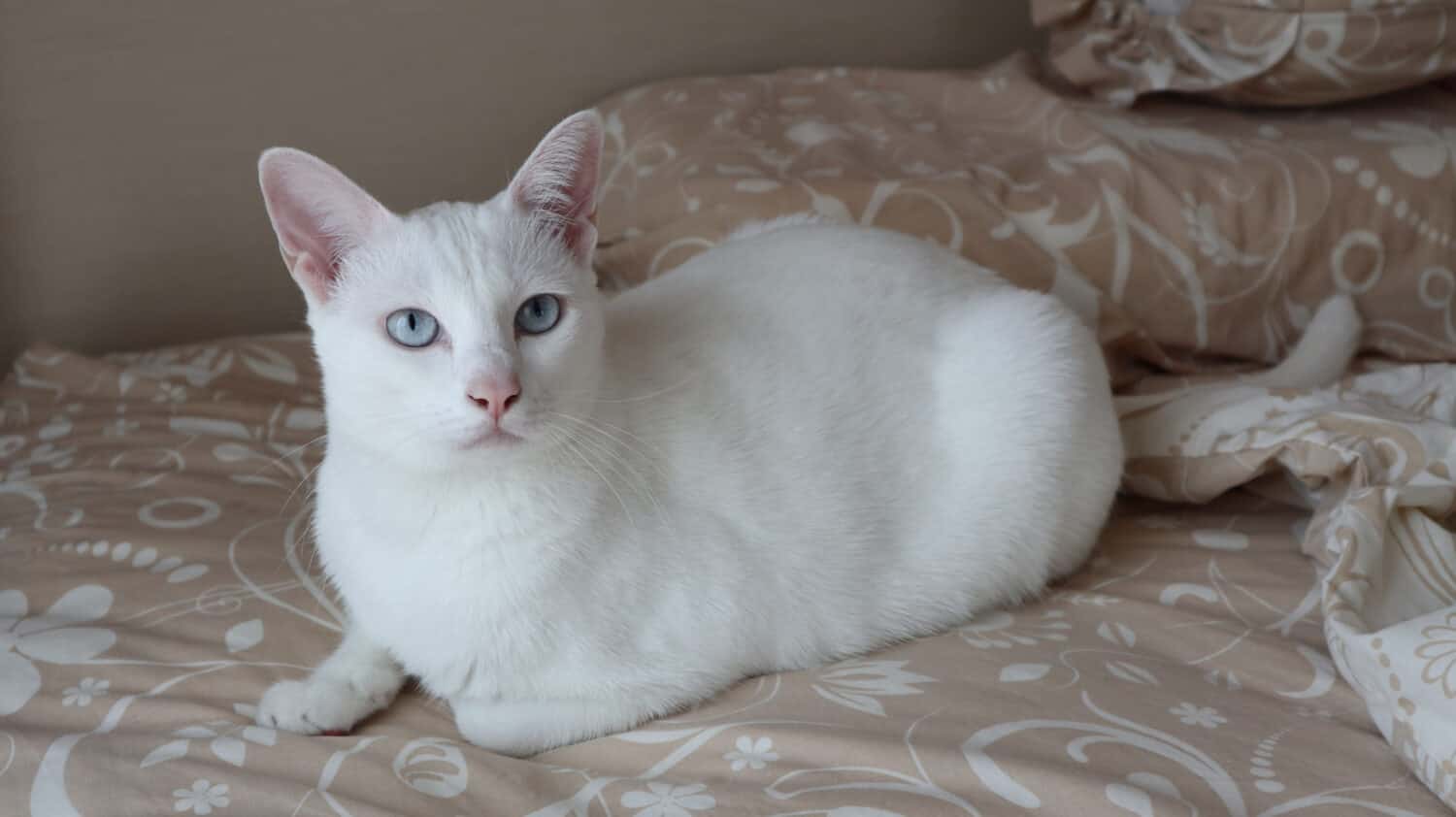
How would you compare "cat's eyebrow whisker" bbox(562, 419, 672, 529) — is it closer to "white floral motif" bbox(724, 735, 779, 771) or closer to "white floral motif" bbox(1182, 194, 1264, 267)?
"white floral motif" bbox(724, 735, 779, 771)

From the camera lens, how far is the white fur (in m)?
1.08

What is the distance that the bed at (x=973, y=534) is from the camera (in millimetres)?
1038

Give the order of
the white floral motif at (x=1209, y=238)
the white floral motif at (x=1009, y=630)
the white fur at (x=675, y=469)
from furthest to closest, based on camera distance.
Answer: the white floral motif at (x=1209, y=238), the white floral motif at (x=1009, y=630), the white fur at (x=675, y=469)

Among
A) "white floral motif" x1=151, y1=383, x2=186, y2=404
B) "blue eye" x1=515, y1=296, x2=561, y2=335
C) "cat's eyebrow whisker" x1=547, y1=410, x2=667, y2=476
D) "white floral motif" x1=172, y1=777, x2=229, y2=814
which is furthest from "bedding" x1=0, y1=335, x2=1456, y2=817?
"blue eye" x1=515, y1=296, x2=561, y2=335

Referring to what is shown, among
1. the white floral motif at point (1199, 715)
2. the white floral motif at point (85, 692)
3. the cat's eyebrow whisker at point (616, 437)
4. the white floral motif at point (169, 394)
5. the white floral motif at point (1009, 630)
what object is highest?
the cat's eyebrow whisker at point (616, 437)

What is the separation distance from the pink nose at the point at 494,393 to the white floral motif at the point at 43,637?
57 centimetres

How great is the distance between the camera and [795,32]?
8.15ft

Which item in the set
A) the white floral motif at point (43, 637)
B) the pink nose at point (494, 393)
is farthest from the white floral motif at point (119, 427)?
the pink nose at point (494, 393)

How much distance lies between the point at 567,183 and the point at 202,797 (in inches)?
25.8

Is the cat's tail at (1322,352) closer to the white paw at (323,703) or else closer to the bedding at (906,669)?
the bedding at (906,669)

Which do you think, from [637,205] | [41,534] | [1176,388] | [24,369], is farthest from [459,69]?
[1176,388]

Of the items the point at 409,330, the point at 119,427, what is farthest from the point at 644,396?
the point at 119,427

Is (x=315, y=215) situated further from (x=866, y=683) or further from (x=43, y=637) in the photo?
(x=866, y=683)

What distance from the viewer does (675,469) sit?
4.00ft
